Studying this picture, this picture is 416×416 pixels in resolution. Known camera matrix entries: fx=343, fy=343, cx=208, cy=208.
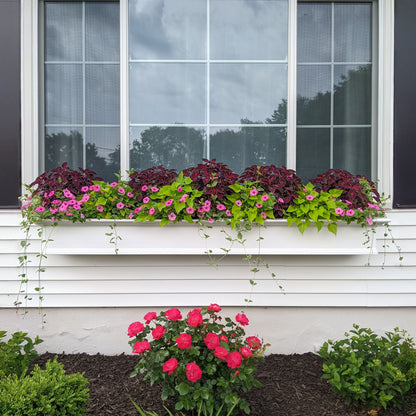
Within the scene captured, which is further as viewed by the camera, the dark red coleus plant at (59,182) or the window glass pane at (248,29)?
the window glass pane at (248,29)

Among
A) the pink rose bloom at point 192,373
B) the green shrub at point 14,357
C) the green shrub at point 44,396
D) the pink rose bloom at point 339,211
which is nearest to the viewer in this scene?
the green shrub at point 44,396

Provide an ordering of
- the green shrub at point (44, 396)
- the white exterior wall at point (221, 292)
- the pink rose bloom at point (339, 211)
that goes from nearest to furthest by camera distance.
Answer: the green shrub at point (44, 396) → the pink rose bloom at point (339, 211) → the white exterior wall at point (221, 292)

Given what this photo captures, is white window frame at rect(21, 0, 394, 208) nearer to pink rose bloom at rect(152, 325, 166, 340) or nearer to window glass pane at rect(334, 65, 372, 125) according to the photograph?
window glass pane at rect(334, 65, 372, 125)

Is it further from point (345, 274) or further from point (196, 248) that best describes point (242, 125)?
point (345, 274)

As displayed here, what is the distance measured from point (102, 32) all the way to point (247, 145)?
127 centimetres

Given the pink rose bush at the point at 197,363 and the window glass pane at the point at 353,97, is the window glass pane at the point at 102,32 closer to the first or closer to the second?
the window glass pane at the point at 353,97

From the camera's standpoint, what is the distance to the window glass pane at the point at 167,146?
2416 millimetres

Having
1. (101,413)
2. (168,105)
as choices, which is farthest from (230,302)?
(168,105)

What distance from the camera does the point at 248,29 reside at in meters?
2.38

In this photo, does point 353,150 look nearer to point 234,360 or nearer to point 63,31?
point 234,360

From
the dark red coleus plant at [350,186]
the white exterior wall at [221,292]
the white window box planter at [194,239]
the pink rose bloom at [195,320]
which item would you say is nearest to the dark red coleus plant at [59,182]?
the white window box planter at [194,239]

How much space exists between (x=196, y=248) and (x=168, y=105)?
1029mm

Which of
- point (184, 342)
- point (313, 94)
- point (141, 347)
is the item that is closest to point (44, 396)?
point (141, 347)

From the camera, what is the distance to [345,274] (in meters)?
2.34
